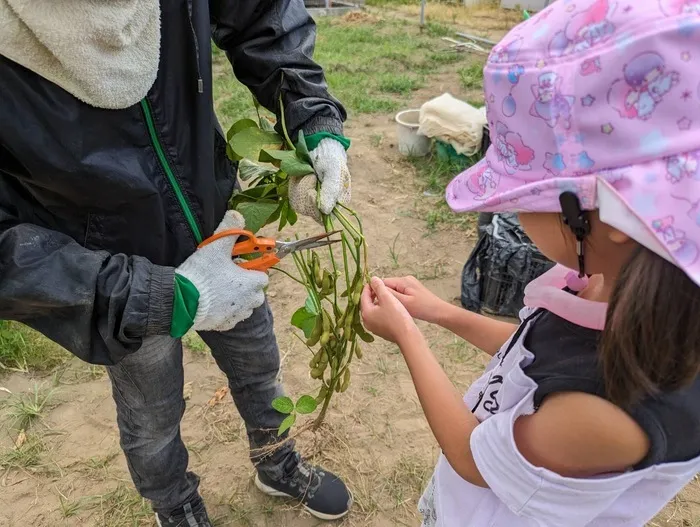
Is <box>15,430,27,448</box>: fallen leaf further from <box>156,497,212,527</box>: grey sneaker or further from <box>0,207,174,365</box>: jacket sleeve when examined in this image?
<box>0,207,174,365</box>: jacket sleeve

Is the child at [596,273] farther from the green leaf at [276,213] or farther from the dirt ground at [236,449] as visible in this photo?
the dirt ground at [236,449]

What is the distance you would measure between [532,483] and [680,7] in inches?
27.4

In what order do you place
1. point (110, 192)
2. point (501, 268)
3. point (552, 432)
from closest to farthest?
point (552, 432) < point (110, 192) < point (501, 268)

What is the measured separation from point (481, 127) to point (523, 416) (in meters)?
Answer: 3.61

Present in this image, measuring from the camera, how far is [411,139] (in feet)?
15.1

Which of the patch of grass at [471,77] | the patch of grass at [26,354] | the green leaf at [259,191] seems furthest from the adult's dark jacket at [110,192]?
the patch of grass at [471,77]

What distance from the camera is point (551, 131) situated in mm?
762

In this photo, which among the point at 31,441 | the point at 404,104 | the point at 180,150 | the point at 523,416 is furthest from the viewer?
the point at 404,104

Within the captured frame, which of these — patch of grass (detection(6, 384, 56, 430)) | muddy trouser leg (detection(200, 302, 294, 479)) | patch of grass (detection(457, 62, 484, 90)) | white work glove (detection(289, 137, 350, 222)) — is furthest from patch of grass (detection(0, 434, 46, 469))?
Answer: patch of grass (detection(457, 62, 484, 90))

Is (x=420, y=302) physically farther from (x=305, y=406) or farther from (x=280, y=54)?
(x=280, y=54)

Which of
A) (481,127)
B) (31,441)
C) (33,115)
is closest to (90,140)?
(33,115)

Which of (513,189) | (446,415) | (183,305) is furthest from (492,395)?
(183,305)

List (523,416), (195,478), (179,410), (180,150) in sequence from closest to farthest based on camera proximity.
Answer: (523,416) → (180,150) → (179,410) → (195,478)

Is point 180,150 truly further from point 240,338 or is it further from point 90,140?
point 240,338
